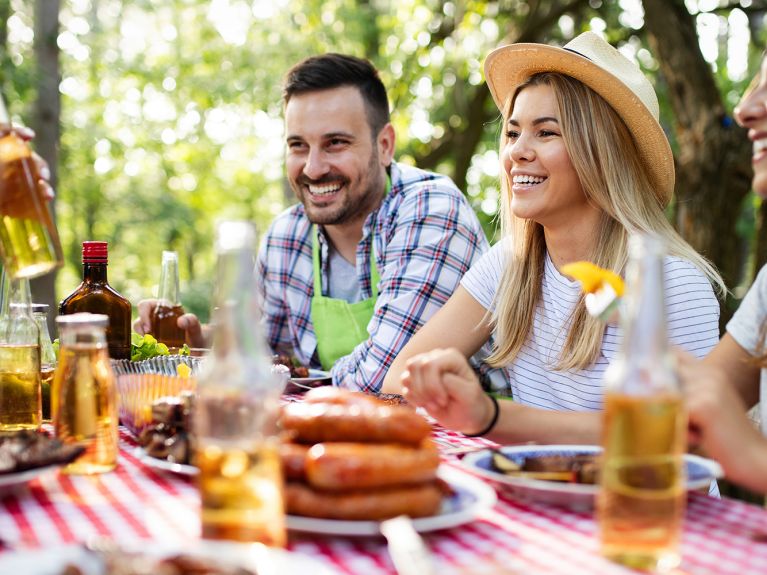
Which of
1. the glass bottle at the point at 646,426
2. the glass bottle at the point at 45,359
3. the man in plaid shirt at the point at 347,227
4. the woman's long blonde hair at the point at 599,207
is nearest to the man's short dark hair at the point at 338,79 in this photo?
the man in plaid shirt at the point at 347,227

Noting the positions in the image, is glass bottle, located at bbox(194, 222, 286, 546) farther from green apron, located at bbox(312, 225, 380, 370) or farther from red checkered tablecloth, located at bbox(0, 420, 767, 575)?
green apron, located at bbox(312, 225, 380, 370)

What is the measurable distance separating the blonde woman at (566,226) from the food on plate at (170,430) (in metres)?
0.85

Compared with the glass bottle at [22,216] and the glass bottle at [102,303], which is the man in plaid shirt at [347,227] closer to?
the glass bottle at [102,303]

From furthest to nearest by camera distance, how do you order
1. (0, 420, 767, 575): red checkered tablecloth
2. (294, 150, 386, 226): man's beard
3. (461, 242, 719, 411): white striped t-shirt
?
(294, 150, 386, 226): man's beard, (461, 242, 719, 411): white striped t-shirt, (0, 420, 767, 575): red checkered tablecloth

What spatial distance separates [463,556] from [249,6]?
10.8 metres

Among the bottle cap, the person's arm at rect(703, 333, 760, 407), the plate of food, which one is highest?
the bottle cap

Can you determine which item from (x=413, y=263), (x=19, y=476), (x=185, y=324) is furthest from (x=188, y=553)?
(x=413, y=263)

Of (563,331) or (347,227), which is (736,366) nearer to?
(563,331)

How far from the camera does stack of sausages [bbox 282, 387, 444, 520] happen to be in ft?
3.65

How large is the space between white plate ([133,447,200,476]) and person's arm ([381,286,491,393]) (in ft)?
3.89

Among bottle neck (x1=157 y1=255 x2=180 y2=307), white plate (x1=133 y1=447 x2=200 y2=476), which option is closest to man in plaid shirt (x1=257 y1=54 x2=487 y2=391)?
bottle neck (x1=157 y1=255 x2=180 y2=307)

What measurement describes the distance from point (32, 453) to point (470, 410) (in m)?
0.79

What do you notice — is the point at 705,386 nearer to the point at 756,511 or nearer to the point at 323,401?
the point at 756,511

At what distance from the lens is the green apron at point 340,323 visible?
3320 mm
